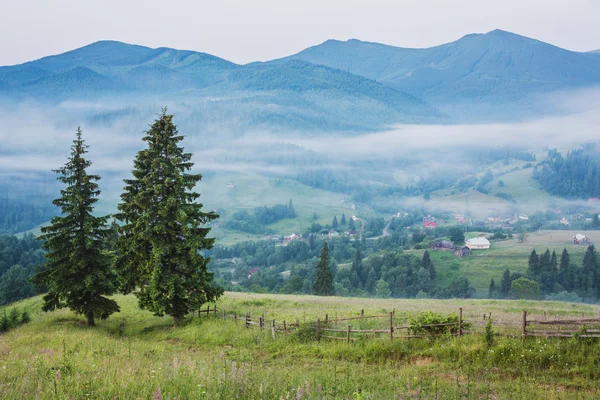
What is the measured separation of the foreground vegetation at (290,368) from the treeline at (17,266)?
64.9 m

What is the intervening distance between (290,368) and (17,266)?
97.9m

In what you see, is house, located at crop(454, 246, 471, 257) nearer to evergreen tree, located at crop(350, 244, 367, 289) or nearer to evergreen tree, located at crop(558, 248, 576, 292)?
evergreen tree, located at crop(558, 248, 576, 292)

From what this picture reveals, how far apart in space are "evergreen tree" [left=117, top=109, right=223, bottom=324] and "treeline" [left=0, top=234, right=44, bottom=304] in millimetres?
53172

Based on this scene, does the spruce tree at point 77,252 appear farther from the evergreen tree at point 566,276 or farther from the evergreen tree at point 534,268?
the evergreen tree at point 566,276

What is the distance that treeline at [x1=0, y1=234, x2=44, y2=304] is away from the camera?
86569 mm

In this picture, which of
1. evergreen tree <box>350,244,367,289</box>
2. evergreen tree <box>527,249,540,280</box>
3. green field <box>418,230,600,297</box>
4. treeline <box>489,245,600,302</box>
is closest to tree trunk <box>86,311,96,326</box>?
treeline <box>489,245,600,302</box>

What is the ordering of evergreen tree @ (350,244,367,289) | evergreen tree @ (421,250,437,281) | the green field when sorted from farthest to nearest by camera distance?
evergreen tree @ (421,250,437,281) → evergreen tree @ (350,244,367,289) → the green field

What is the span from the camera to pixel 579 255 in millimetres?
178500

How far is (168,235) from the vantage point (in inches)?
1242

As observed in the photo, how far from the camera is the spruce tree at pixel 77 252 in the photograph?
31344mm

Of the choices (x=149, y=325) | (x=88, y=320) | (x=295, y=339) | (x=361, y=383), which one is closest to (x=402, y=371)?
(x=361, y=383)

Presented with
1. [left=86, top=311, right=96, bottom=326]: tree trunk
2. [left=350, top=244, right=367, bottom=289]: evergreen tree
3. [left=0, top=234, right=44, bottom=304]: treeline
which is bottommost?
[left=350, top=244, right=367, bottom=289]: evergreen tree

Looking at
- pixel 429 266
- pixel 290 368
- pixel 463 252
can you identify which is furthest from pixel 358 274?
pixel 290 368

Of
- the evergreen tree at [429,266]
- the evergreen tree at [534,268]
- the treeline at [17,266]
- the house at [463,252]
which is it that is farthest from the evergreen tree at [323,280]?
the house at [463,252]
